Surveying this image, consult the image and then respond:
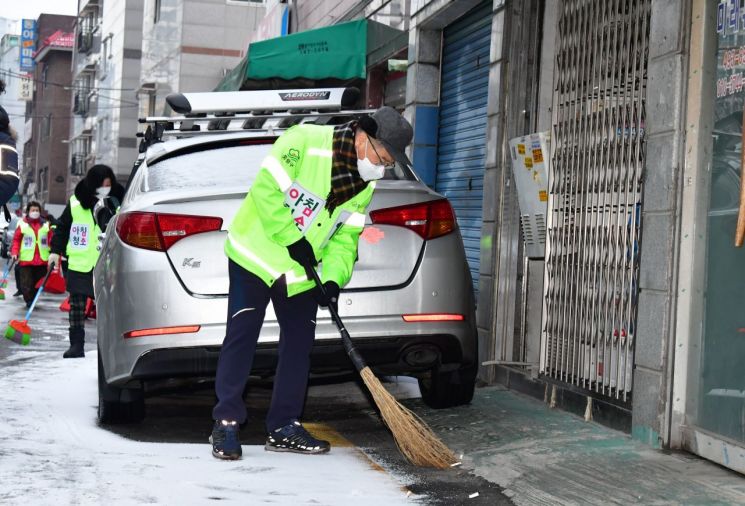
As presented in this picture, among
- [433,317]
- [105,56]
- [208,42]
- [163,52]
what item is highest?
[105,56]

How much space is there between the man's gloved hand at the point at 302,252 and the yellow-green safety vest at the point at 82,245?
5.68m

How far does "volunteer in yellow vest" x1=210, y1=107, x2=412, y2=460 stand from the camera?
559cm

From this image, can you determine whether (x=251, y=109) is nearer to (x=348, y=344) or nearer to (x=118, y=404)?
(x=118, y=404)

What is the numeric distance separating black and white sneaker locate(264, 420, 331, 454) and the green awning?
7.48 metres

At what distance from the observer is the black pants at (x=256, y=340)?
575cm

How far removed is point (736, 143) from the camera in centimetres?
569

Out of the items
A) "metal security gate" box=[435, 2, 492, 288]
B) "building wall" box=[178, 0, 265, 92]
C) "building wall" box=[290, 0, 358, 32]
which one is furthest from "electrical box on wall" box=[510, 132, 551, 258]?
"building wall" box=[178, 0, 265, 92]

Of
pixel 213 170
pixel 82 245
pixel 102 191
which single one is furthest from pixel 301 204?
pixel 102 191

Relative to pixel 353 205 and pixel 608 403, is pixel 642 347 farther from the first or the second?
pixel 353 205

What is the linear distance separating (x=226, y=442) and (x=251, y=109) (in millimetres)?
4231

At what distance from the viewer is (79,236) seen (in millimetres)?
11078

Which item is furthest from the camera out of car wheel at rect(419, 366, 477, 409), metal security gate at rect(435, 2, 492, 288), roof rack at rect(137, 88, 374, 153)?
metal security gate at rect(435, 2, 492, 288)

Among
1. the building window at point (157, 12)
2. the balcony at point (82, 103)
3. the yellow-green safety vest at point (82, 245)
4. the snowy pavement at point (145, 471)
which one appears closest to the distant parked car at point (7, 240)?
the building window at point (157, 12)

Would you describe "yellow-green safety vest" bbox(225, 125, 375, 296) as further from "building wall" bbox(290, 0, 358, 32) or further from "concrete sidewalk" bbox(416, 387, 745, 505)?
"building wall" bbox(290, 0, 358, 32)
